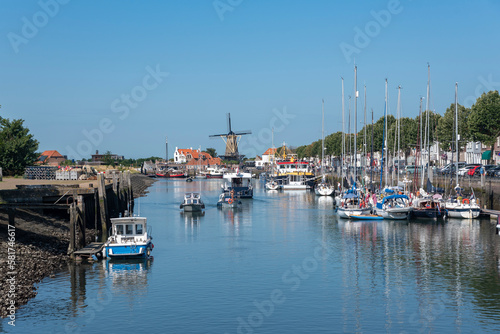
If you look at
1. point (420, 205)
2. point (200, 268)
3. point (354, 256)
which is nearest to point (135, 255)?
point (200, 268)

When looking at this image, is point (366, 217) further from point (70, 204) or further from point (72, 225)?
point (72, 225)

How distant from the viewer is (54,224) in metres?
48.2

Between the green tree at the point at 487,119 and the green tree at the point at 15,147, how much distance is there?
7001cm

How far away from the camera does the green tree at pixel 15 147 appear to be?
8569 cm

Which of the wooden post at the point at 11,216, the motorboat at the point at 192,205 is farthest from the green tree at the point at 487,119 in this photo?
the wooden post at the point at 11,216

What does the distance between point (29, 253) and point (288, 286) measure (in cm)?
1773

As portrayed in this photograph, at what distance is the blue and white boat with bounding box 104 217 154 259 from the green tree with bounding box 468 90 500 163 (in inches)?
2643

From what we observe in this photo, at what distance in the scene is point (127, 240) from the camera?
42625 millimetres

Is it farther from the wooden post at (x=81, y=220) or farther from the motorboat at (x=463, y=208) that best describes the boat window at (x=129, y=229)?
the motorboat at (x=463, y=208)

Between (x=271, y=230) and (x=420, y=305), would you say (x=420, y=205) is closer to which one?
(x=271, y=230)

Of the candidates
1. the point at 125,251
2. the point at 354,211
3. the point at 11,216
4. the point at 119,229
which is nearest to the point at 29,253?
the point at 11,216

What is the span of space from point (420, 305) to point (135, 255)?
20359mm

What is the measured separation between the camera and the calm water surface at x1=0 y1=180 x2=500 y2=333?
29.1 meters

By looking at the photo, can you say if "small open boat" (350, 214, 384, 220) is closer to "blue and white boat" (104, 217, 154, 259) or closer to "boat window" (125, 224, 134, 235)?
"blue and white boat" (104, 217, 154, 259)
